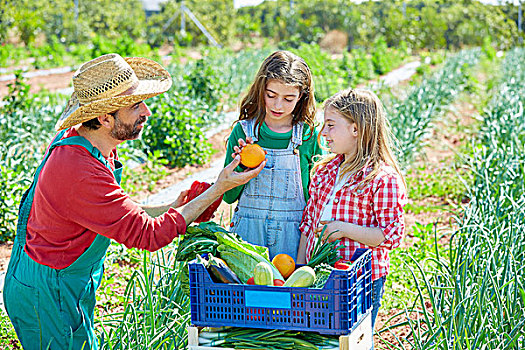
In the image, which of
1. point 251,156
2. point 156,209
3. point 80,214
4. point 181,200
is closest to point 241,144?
point 251,156

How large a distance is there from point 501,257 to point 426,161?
14.6 ft

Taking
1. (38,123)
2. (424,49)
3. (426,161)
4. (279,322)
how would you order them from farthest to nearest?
(424,49)
(426,161)
(38,123)
(279,322)

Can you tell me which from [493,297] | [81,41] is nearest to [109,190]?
[493,297]

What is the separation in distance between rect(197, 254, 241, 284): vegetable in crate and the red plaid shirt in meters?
0.59

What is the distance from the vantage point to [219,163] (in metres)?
7.09

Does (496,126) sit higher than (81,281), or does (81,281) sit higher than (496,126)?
(496,126)

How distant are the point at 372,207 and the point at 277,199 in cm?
49

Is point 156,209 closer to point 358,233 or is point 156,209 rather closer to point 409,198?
point 358,233

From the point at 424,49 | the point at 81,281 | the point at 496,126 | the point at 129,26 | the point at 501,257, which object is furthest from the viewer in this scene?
the point at 424,49

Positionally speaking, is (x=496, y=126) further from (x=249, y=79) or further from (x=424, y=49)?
(x=424, y=49)

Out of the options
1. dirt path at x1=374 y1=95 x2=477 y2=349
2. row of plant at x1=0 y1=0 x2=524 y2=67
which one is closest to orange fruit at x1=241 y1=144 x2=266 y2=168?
dirt path at x1=374 y1=95 x2=477 y2=349

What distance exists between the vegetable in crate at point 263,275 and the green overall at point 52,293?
2.25ft

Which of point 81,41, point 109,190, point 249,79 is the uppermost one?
point 81,41

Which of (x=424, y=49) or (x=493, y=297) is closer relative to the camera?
(x=493, y=297)
